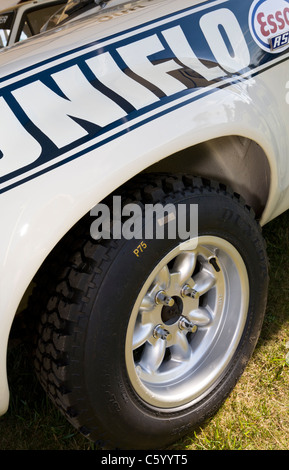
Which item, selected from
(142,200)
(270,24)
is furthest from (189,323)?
(270,24)

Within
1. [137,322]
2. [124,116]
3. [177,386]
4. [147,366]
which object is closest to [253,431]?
[177,386]

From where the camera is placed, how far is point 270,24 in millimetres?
1747

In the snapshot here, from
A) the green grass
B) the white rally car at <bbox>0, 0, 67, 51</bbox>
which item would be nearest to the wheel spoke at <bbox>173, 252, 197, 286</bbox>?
the green grass

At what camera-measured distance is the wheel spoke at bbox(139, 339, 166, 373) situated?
1.73m

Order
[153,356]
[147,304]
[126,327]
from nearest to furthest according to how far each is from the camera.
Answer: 1. [126,327]
2. [147,304]
3. [153,356]

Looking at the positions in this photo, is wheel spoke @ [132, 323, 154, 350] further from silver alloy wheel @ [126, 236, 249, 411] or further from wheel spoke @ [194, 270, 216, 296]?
wheel spoke @ [194, 270, 216, 296]

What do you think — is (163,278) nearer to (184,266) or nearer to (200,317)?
(184,266)

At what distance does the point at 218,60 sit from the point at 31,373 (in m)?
1.37

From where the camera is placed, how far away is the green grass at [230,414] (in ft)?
5.98

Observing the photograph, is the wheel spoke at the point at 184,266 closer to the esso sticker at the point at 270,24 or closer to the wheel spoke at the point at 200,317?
the wheel spoke at the point at 200,317

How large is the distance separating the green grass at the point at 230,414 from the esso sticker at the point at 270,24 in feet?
3.70

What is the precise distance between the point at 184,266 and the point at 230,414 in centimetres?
60

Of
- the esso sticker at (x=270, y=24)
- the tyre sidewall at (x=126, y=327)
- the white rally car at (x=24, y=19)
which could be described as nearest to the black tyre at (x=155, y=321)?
the tyre sidewall at (x=126, y=327)

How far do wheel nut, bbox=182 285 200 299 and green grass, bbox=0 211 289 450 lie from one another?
1.57 feet
